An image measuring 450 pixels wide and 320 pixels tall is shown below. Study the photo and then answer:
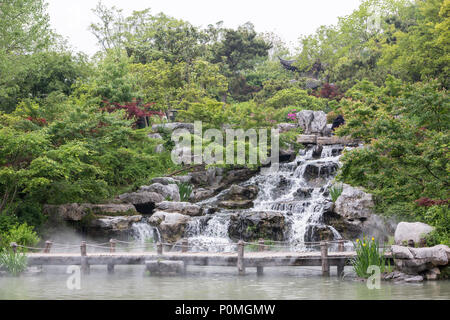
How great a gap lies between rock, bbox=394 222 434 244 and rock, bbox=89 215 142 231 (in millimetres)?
11719

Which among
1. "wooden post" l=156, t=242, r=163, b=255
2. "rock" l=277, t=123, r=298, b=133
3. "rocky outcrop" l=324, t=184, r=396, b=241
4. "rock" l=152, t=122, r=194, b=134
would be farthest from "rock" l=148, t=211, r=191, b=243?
"rock" l=277, t=123, r=298, b=133

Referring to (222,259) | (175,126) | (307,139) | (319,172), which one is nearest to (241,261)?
(222,259)

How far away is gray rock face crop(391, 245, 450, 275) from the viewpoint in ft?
45.5

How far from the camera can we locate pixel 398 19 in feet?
138

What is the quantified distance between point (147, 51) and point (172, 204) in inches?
811

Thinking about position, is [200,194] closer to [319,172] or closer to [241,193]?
[241,193]

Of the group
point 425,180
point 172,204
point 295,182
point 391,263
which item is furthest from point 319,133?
point 391,263

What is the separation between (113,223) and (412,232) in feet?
40.9

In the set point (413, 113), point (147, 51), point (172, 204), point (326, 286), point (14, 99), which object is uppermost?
point (147, 51)

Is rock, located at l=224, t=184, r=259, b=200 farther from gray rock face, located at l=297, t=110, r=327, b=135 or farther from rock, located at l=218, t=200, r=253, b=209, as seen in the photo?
gray rock face, located at l=297, t=110, r=327, b=135

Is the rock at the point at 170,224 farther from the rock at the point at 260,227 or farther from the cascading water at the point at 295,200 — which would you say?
the rock at the point at 260,227

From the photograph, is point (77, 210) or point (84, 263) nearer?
point (84, 263)

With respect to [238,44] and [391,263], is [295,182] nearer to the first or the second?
[391,263]

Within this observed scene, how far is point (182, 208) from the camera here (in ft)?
76.4
